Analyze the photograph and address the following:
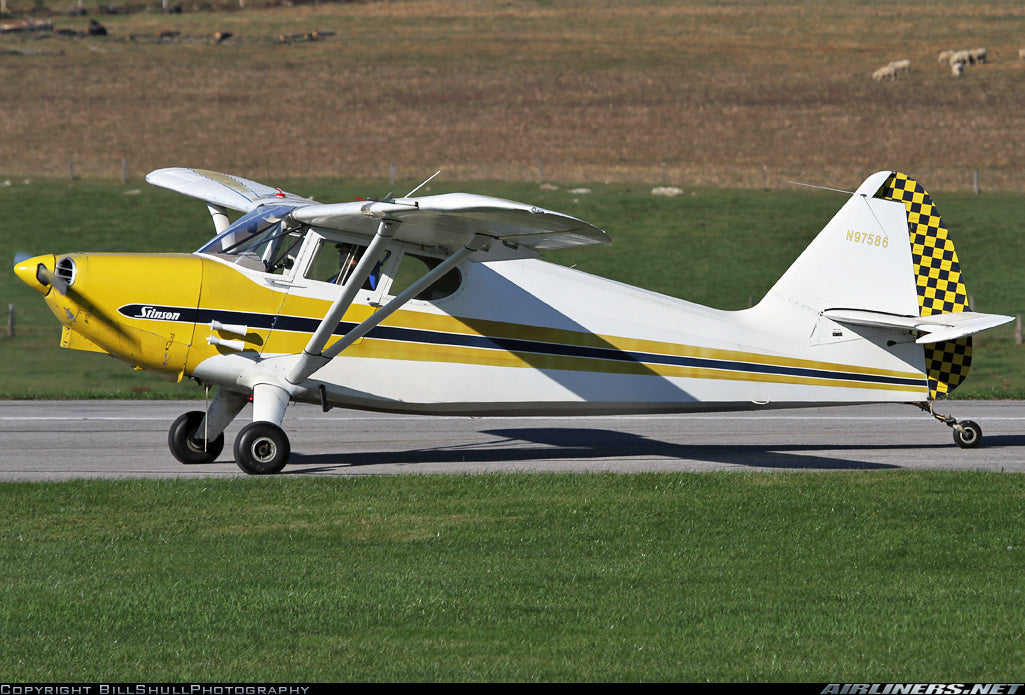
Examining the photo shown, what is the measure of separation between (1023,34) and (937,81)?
15.6 m

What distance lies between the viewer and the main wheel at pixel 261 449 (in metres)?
12.9

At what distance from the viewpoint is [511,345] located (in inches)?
547

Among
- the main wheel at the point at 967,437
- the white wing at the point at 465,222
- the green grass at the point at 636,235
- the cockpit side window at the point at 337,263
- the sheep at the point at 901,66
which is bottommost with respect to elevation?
the green grass at the point at 636,235

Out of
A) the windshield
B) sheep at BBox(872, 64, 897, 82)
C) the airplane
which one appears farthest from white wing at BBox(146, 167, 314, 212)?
sheep at BBox(872, 64, 897, 82)

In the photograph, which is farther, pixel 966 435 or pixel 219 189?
pixel 219 189

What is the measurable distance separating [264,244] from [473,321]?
8.23 ft

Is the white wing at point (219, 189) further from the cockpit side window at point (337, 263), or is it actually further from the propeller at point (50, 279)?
the propeller at point (50, 279)

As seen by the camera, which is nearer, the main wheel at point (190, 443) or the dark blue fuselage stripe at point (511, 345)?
the dark blue fuselage stripe at point (511, 345)

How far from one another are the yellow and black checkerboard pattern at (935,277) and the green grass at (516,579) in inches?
95.6

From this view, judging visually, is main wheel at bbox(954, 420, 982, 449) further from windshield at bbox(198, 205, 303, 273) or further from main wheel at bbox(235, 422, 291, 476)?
windshield at bbox(198, 205, 303, 273)

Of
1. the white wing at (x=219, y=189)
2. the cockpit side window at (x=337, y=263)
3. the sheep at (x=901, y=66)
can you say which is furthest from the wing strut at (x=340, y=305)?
the sheep at (x=901, y=66)

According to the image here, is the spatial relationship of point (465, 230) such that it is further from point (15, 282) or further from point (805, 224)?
point (805, 224)

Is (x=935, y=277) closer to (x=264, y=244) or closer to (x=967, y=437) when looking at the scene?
(x=967, y=437)

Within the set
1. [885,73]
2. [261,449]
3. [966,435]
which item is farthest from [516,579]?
[885,73]
